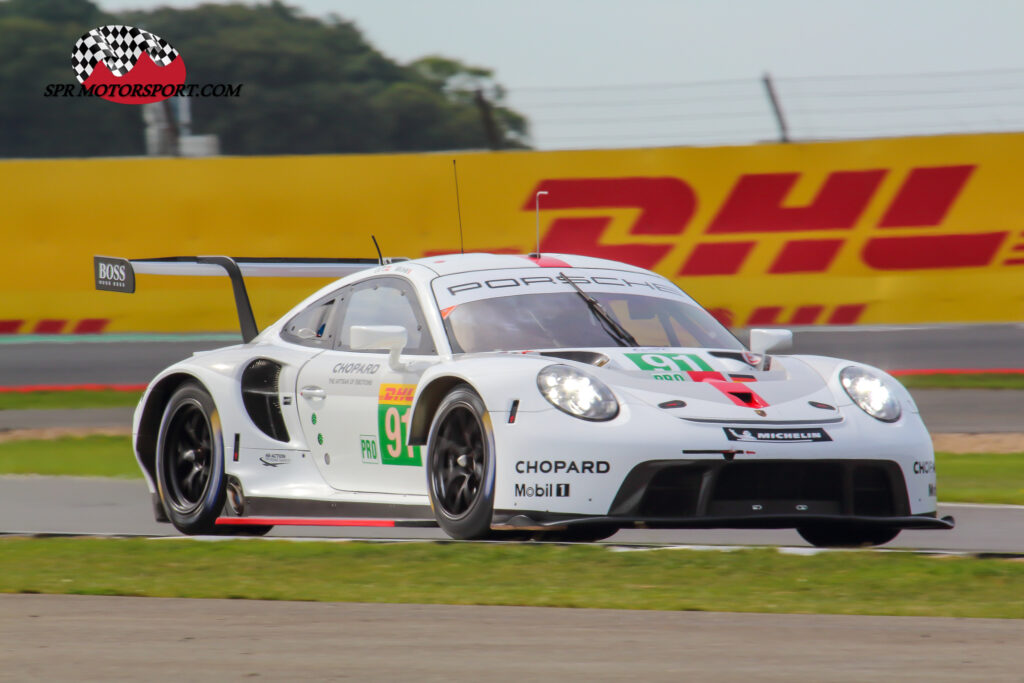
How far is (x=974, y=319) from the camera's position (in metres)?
17.8

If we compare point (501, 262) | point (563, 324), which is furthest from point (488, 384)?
point (501, 262)

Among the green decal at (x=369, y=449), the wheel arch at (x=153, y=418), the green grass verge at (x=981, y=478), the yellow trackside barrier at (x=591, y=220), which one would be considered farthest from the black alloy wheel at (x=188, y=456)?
the yellow trackside barrier at (x=591, y=220)

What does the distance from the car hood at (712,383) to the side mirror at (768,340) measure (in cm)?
29

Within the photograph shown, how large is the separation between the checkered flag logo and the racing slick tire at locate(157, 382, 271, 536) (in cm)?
1372

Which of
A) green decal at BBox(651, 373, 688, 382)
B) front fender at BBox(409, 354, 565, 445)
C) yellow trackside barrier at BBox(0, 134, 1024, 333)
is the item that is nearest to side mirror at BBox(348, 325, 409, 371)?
front fender at BBox(409, 354, 565, 445)

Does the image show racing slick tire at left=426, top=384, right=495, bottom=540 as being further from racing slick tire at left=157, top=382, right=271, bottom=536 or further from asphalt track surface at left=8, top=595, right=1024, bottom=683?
racing slick tire at left=157, top=382, right=271, bottom=536

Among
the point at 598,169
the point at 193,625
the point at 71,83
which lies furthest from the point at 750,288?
the point at 193,625

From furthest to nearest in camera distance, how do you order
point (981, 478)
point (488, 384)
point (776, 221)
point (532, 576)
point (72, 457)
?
point (776, 221) < point (72, 457) < point (981, 478) < point (488, 384) < point (532, 576)

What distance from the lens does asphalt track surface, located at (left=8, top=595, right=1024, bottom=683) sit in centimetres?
423

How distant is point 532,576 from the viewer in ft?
20.0

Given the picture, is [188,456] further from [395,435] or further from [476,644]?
[476,644]

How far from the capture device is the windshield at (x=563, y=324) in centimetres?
696

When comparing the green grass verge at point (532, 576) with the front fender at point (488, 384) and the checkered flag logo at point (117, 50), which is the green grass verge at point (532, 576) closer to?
the front fender at point (488, 384)

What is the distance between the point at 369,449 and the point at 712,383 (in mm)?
1567
